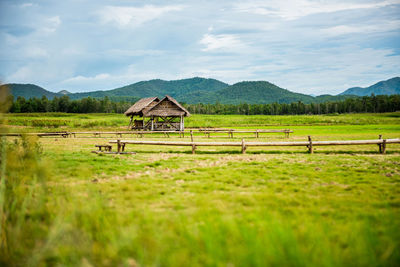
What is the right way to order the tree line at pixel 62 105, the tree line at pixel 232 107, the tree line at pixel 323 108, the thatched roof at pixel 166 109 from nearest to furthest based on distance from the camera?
the thatched roof at pixel 166 109, the tree line at pixel 62 105, the tree line at pixel 232 107, the tree line at pixel 323 108

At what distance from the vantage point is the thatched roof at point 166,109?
3253cm

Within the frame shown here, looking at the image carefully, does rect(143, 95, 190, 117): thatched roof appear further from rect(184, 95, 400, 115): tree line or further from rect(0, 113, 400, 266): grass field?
rect(184, 95, 400, 115): tree line

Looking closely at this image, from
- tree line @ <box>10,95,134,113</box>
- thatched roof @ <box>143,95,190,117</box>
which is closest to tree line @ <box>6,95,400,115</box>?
tree line @ <box>10,95,134,113</box>

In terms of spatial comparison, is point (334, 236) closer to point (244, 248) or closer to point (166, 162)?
point (244, 248)

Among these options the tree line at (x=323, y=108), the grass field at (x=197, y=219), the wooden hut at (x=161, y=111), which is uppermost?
the tree line at (x=323, y=108)

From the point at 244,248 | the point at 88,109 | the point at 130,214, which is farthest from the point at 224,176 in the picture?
the point at 88,109

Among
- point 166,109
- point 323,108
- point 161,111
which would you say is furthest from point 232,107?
point 161,111

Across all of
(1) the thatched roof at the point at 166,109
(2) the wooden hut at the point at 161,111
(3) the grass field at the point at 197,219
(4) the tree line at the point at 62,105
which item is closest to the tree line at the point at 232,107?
(4) the tree line at the point at 62,105

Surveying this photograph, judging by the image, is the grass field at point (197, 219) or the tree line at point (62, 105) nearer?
the grass field at point (197, 219)

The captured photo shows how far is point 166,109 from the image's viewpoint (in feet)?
108

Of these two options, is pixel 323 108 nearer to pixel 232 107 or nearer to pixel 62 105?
pixel 232 107

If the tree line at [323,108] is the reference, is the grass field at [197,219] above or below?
below

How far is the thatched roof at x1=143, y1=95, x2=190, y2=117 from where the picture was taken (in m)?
32.5

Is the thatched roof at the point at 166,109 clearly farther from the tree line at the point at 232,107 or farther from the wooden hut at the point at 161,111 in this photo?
the tree line at the point at 232,107
